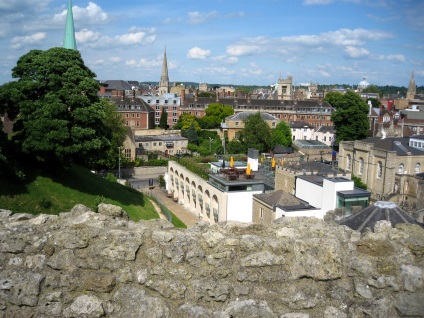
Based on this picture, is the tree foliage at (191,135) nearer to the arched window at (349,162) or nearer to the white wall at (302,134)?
the white wall at (302,134)

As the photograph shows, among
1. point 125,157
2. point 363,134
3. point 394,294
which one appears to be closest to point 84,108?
point 394,294

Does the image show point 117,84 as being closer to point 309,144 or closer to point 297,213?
point 309,144

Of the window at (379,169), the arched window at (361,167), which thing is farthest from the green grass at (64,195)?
the arched window at (361,167)

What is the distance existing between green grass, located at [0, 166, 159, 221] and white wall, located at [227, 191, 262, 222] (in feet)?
21.1

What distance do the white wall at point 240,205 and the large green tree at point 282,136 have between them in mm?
35170

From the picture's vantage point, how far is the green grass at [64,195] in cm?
1987

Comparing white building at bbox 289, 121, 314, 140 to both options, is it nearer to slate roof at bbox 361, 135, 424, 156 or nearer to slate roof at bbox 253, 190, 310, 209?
slate roof at bbox 361, 135, 424, 156

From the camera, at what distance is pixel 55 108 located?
70.8ft

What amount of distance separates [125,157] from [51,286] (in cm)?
4904

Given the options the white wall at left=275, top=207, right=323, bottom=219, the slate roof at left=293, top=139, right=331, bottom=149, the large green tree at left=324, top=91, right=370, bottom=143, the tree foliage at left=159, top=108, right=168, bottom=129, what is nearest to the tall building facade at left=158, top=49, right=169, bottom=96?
the tree foliage at left=159, top=108, right=168, bottom=129

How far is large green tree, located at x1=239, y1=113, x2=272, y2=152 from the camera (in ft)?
204

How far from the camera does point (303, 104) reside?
282 ft

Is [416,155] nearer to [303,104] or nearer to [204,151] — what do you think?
→ [204,151]

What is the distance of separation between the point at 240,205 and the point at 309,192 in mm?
5038
